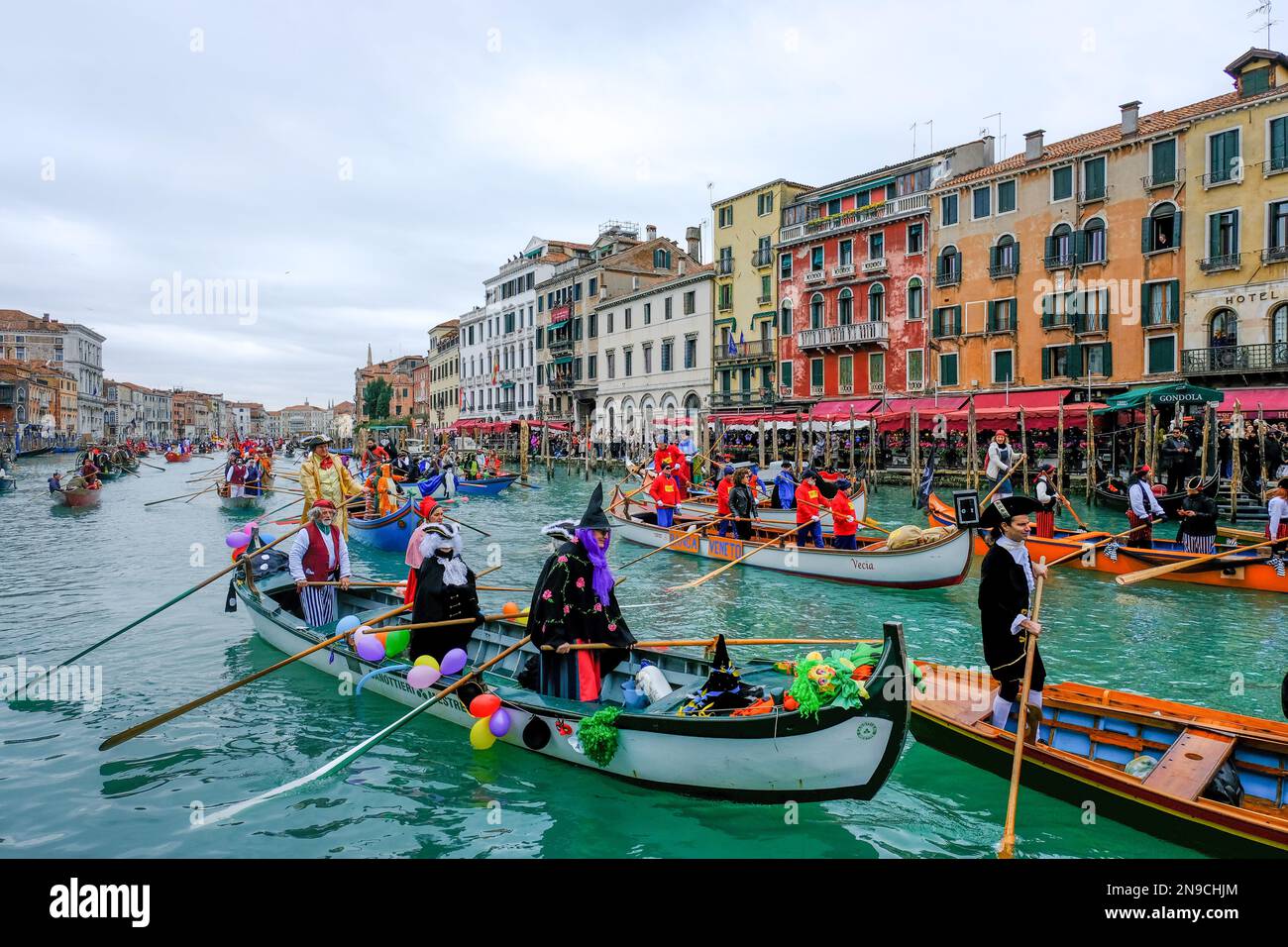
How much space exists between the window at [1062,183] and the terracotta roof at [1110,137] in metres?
0.44

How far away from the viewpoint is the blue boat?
17.1m

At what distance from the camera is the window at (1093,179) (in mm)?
27219

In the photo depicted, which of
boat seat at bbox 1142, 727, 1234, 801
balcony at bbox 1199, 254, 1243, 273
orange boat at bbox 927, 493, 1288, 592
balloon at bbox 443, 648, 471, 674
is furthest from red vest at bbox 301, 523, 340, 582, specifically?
balcony at bbox 1199, 254, 1243, 273

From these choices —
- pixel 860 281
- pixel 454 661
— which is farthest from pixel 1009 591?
pixel 860 281

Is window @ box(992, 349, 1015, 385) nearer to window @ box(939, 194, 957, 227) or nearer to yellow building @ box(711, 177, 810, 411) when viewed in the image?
window @ box(939, 194, 957, 227)

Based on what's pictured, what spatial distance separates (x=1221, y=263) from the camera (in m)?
24.4

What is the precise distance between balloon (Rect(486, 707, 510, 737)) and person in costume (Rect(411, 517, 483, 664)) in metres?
1.18

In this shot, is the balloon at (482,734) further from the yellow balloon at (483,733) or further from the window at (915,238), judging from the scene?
the window at (915,238)

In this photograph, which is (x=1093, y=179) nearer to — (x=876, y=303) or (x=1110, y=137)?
(x=1110, y=137)

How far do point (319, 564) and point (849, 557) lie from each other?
795cm
